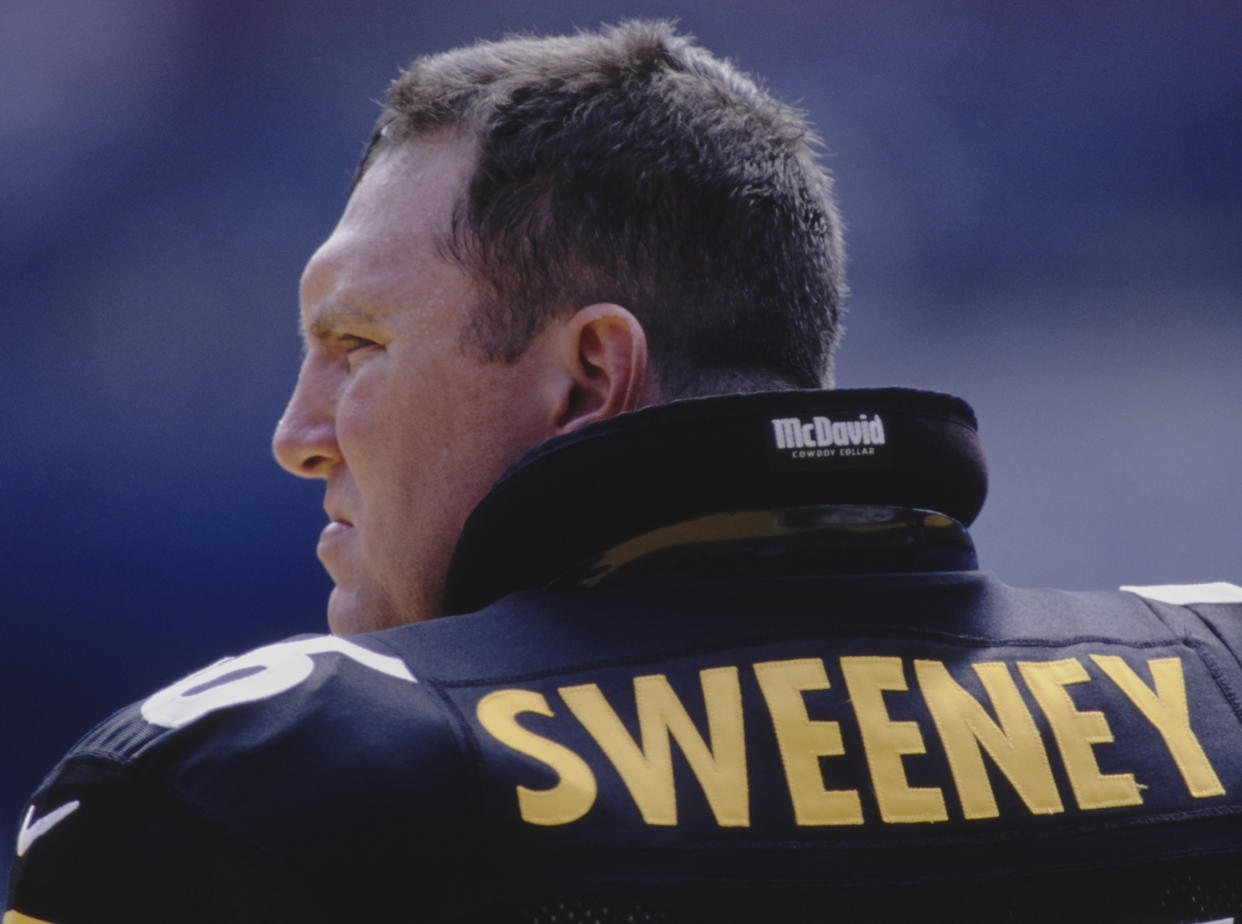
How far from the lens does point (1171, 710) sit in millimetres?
545

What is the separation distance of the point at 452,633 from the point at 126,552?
7.92 ft

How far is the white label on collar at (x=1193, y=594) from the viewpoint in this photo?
0.64m

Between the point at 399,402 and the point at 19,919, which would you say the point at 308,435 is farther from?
the point at 19,919

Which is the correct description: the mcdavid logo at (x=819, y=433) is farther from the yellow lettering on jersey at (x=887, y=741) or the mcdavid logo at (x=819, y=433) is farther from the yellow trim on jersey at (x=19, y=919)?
the yellow trim on jersey at (x=19, y=919)

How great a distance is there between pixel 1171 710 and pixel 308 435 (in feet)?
1.66

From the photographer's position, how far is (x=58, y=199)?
284 cm

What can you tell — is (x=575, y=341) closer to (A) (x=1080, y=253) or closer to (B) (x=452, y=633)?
(B) (x=452, y=633)

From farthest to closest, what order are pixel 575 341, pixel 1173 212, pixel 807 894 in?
1. pixel 1173 212
2. pixel 575 341
3. pixel 807 894

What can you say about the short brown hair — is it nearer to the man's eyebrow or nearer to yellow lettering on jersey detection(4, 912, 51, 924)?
the man's eyebrow

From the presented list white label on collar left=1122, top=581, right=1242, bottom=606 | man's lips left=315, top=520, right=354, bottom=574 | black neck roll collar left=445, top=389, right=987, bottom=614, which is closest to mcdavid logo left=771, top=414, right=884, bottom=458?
black neck roll collar left=445, top=389, right=987, bottom=614

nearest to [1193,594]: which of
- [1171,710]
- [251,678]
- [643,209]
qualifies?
[1171,710]

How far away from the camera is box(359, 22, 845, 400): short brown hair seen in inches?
27.2

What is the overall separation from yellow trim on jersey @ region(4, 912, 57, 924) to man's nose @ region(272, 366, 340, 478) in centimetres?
36

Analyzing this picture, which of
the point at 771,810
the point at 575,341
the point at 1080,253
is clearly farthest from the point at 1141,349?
the point at 771,810
